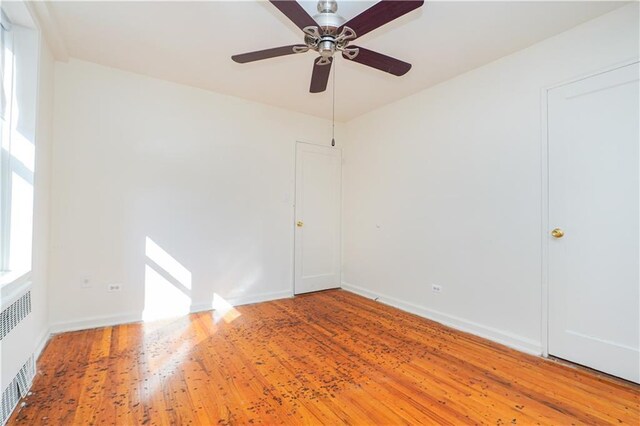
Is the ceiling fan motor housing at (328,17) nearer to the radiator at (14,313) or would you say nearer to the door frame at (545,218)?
the door frame at (545,218)

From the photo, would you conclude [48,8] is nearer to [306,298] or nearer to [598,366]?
[306,298]

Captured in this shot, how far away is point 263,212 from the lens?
13.1 ft

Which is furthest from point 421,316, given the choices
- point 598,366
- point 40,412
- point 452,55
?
point 40,412

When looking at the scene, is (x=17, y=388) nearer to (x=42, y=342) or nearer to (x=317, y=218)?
(x=42, y=342)

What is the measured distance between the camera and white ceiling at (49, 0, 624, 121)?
2.15 meters

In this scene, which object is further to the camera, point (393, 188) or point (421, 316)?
point (393, 188)

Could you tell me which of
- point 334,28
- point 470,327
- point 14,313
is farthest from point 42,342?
point 470,327

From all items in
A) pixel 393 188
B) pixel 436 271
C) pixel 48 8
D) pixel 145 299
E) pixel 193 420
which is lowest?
pixel 193 420

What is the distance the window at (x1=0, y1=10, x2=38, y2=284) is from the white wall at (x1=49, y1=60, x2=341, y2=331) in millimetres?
Answer: 783

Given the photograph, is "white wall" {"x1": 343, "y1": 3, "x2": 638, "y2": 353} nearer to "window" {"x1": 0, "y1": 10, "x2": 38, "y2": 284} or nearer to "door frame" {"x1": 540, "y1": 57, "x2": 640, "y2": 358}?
"door frame" {"x1": 540, "y1": 57, "x2": 640, "y2": 358}

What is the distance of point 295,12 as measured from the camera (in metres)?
1.64

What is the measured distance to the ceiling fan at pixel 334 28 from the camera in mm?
1586

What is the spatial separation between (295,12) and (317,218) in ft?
10.0

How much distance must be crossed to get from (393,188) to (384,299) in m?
1.44
